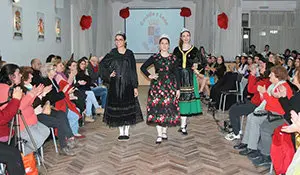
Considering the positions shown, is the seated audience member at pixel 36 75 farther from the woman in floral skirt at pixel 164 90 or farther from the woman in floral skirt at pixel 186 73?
the woman in floral skirt at pixel 186 73

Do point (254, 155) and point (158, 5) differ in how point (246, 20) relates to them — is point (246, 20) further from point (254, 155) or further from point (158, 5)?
point (254, 155)

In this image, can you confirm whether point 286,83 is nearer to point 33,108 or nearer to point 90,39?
point 33,108

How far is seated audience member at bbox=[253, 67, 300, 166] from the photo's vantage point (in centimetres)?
329

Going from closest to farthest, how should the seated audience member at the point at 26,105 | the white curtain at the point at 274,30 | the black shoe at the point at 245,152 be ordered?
the seated audience member at the point at 26,105
the black shoe at the point at 245,152
the white curtain at the point at 274,30

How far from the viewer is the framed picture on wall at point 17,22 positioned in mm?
5816

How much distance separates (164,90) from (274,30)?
33.8 ft

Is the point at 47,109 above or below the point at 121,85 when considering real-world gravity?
below

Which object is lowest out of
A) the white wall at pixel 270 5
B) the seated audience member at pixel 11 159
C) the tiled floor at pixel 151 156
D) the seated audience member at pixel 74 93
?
the tiled floor at pixel 151 156

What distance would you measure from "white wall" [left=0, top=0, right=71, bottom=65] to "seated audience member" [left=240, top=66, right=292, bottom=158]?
12.8ft

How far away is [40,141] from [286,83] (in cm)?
282

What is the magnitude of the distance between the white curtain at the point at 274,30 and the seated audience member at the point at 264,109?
390 inches

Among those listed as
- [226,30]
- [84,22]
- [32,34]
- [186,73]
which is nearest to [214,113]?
[186,73]

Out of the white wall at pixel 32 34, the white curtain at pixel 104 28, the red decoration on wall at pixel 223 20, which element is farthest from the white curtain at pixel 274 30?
the white wall at pixel 32 34

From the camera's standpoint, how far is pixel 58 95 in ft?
15.3
